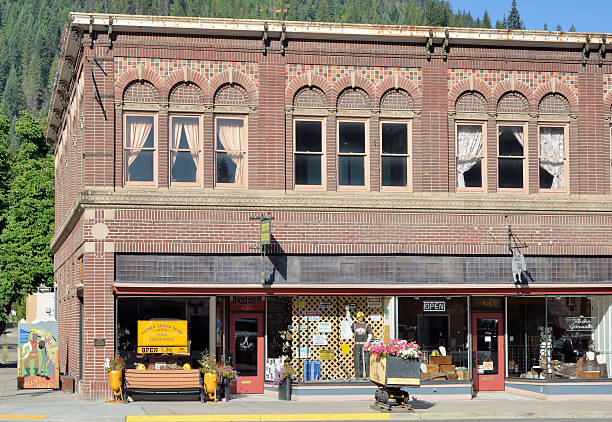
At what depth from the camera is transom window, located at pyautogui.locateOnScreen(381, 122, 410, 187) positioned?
2761 cm

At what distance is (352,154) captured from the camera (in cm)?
2742

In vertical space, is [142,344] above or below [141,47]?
below

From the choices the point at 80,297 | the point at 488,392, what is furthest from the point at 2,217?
the point at 488,392

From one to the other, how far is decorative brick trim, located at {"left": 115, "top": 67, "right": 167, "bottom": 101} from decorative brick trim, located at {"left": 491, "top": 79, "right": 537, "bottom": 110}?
9559 mm

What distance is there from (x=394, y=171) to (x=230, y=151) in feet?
15.5

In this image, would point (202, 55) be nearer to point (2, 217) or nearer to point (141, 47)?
point (141, 47)

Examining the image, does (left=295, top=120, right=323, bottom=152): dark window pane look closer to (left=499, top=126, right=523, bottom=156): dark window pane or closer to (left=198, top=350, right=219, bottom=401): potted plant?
(left=499, top=126, right=523, bottom=156): dark window pane

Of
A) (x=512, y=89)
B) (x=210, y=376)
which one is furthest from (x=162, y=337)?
(x=512, y=89)

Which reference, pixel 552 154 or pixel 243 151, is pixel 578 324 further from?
pixel 243 151

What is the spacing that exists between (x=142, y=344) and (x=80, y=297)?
115 inches

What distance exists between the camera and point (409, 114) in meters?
27.6

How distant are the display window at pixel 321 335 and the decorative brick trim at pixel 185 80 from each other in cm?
616

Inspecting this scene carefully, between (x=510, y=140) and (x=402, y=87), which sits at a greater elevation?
(x=402, y=87)

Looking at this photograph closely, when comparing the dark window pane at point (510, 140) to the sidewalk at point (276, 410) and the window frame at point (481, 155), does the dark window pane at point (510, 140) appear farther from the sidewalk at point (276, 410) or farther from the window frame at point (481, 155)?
the sidewalk at point (276, 410)
